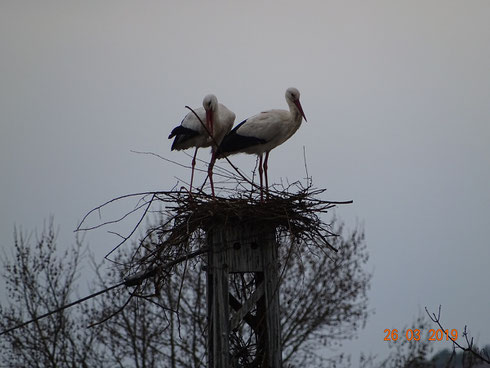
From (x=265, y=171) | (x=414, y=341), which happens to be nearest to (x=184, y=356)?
(x=414, y=341)

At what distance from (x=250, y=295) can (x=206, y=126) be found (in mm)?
3823

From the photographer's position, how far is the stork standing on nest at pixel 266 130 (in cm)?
744

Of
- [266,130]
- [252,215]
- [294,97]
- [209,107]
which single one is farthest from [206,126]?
[252,215]

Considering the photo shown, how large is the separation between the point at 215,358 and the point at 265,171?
4313 mm

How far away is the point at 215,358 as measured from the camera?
385cm

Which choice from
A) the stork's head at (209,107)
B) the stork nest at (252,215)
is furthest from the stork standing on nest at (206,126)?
the stork nest at (252,215)

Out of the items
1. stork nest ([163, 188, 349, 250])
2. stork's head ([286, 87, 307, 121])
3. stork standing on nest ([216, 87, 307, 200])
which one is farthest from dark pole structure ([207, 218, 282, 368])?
stork's head ([286, 87, 307, 121])

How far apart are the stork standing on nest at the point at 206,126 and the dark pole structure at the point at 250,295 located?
3410 mm

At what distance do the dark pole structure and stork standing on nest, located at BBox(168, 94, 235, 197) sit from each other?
134 inches

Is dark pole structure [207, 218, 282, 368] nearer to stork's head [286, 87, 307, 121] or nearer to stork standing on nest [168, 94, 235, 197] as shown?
stork standing on nest [168, 94, 235, 197]

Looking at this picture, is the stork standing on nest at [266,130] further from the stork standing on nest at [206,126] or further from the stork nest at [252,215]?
the stork nest at [252,215]

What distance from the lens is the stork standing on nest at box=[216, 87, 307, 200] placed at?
7.44 m

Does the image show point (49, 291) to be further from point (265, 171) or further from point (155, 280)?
point (155, 280)

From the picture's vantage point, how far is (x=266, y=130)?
7434mm
